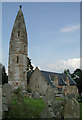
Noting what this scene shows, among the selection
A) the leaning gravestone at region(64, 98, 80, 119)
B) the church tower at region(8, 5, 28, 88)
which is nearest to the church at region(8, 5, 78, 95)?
the church tower at region(8, 5, 28, 88)

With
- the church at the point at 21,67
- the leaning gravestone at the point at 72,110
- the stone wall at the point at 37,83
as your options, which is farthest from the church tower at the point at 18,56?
the leaning gravestone at the point at 72,110

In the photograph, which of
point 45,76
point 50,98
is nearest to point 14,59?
point 45,76

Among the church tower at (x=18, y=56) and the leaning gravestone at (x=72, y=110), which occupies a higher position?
the church tower at (x=18, y=56)

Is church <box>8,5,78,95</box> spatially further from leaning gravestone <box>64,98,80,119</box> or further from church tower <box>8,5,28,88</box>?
leaning gravestone <box>64,98,80,119</box>

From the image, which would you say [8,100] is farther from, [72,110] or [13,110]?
[72,110]

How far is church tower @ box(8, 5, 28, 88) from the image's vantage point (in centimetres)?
3662

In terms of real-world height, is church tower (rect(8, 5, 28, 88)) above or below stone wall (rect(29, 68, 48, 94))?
above

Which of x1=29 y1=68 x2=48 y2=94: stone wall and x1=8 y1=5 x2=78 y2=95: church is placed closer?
x1=8 y1=5 x2=78 y2=95: church

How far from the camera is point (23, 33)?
3825 cm

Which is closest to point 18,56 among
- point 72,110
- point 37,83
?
point 37,83

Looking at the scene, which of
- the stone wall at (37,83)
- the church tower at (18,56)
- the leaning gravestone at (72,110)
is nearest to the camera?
the leaning gravestone at (72,110)

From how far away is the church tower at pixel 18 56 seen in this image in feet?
120

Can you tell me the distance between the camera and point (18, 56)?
37.1m

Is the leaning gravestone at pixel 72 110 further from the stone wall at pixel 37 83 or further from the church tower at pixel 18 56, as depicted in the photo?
the stone wall at pixel 37 83
